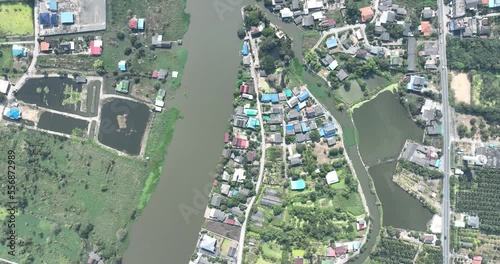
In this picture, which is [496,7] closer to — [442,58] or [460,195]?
[442,58]

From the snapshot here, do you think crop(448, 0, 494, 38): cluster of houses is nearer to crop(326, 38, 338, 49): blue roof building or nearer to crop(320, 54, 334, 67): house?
crop(326, 38, 338, 49): blue roof building

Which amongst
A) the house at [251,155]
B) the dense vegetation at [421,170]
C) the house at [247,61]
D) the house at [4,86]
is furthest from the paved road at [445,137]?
the house at [4,86]

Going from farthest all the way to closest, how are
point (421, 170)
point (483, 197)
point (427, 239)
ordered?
point (421, 170), point (483, 197), point (427, 239)

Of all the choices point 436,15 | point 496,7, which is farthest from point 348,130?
point 496,7

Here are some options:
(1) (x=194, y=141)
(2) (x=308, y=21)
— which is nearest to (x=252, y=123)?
(1) (x=194, y=141)

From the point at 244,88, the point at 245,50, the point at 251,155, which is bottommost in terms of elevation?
the point at 251,155

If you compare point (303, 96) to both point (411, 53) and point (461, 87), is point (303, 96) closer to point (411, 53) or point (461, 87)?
point (411, 53)
